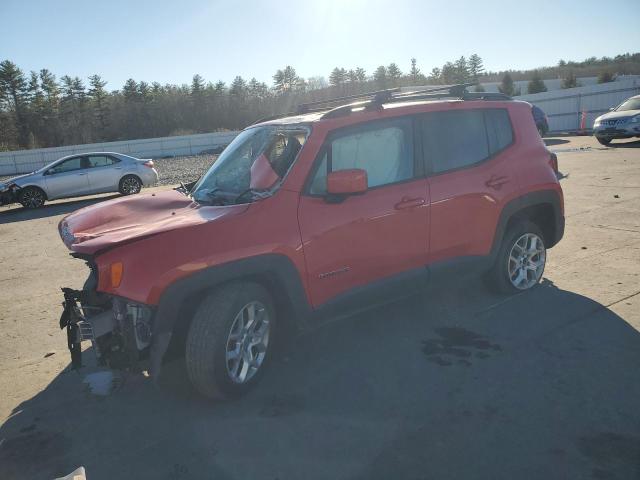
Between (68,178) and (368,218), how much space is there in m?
14.0

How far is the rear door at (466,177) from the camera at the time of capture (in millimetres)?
4191

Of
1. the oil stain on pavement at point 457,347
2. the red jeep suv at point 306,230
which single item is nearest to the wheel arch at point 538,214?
the red jeep suv at point 306,230

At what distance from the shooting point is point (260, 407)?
3340 mm

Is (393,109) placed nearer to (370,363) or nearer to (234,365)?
(370,363)

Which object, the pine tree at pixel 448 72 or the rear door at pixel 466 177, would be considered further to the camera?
the pine tree at pixel 448 72

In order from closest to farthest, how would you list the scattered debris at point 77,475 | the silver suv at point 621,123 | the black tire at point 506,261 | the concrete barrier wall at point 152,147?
the scattered debris at point 77,475
the black tire at point 506,261
the silver suv at point 621,123
the concrete barrier wall at point 152,147

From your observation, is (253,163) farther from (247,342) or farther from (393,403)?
(393,403)

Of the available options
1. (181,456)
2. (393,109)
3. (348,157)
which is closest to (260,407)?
(181,456)

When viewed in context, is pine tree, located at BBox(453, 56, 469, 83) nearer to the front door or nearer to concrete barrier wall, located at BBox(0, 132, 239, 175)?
concrete barrier wall, located at BBox(0, 132, 239, 175)

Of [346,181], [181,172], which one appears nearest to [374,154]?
[346,181]

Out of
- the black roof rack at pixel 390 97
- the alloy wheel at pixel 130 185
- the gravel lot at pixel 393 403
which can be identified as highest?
the black roof rack at pixel 390 97

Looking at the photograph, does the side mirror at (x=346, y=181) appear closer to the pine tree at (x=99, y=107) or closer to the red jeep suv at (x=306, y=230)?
the red jeep suv at (x=306, y=230)

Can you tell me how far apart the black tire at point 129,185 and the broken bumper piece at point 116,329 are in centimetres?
1352

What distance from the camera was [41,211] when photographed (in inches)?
574
